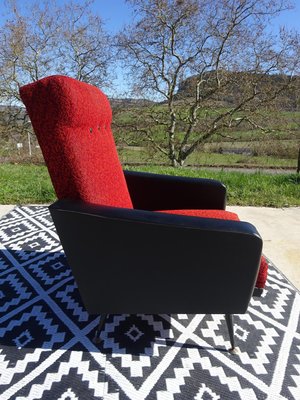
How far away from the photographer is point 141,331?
1410 mm

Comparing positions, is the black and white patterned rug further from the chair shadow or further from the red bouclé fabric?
the red bouclé fabric

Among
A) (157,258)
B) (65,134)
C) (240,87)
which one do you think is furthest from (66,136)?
(240,87)

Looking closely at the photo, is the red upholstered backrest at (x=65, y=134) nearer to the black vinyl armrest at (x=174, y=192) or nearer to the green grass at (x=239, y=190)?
the black vinyl armrest at (x=174, y=192)

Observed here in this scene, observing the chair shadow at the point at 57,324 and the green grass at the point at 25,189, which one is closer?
the chair shadow at the point at 57,324

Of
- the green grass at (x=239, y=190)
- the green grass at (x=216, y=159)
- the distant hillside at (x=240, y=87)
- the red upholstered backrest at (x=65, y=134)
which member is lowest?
the green grass at (x=216, y=159)

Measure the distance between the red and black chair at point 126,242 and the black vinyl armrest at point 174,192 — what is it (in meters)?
0.60

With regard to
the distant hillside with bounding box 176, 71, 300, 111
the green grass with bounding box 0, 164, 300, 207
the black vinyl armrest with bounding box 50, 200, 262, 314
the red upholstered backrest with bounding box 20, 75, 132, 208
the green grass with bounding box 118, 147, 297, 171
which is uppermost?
the distant hillside with bounding box 176, 71, 300, 111

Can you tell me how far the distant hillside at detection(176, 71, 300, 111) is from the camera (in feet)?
23.5

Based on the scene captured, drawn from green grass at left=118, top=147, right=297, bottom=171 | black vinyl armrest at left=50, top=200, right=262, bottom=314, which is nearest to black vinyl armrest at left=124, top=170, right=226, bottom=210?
black vinyl armrest at left=50, top=200, right=262, bottom=314

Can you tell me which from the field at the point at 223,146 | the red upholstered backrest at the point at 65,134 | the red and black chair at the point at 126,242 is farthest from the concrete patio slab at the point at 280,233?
the field at the point at 223,146

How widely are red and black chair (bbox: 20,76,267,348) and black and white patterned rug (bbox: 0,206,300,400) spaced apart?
13 centimetres

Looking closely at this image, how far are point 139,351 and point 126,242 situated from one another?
52 cm

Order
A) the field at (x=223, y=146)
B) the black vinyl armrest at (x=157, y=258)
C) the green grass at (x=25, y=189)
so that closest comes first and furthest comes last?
the black vinyl armrest at (x=157, y=258) < the green grass at (x=25, y=189) < the field at (x=223, y=146)

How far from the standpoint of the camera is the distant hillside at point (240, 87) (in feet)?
23.5
